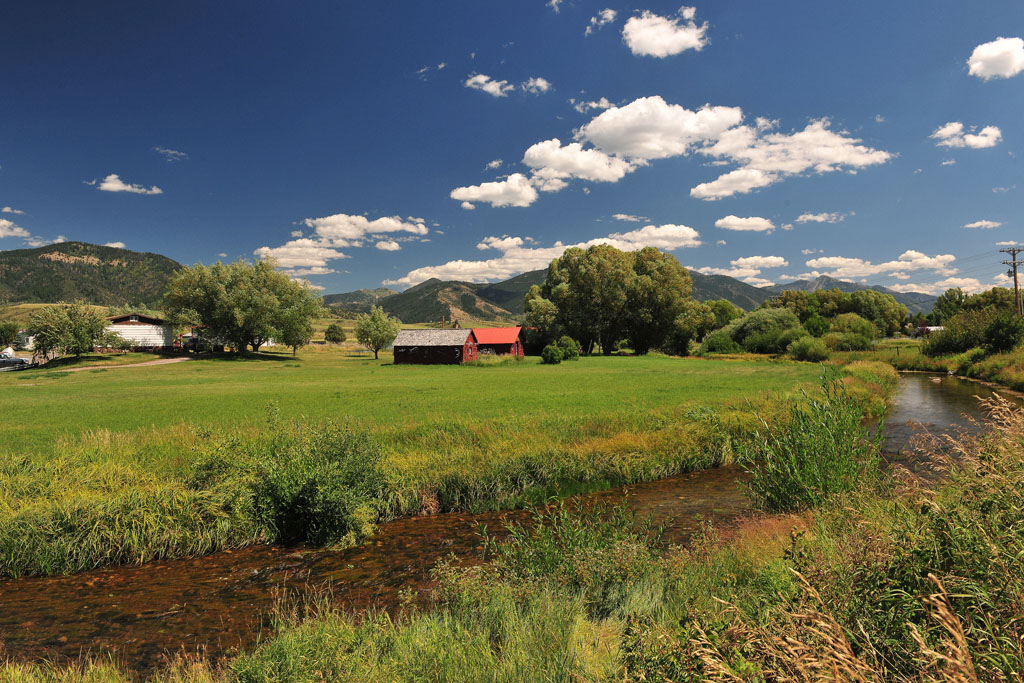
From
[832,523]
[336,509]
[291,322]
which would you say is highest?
[291,322]

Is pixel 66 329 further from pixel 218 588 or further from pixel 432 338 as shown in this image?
pixel 218 588

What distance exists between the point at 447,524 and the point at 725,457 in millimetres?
10683

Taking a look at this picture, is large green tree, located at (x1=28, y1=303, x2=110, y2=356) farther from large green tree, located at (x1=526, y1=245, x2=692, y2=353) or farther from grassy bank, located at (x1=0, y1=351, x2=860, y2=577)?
large green tree, located at (x1=526, y1=245, x2=692, y2=353)

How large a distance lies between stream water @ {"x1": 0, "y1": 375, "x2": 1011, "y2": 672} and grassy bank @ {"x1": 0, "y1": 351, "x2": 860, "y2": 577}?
0.61m

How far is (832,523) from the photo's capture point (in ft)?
24.5

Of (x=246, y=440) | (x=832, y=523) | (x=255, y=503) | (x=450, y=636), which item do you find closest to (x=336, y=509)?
(x=255, y=503)

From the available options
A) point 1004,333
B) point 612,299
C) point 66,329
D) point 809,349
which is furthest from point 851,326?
point 66,329

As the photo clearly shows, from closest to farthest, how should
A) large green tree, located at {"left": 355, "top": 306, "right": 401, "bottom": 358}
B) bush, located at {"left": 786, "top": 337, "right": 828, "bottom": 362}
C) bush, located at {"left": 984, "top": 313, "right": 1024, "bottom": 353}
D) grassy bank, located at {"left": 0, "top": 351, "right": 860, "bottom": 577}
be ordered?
grassy bank, located at {"left": 0, "top": 351, "right": 860, "bottom": 577} < bush, located at {"left": 984, "top": 313, "right": 1024, "bottom": 353} < bush, located at {"left": 786, "top": 337, "right": 828, "bottom": 362} < large green tree, located at {"left": 355, "top": 306, "right": 401, "bottom": 358}

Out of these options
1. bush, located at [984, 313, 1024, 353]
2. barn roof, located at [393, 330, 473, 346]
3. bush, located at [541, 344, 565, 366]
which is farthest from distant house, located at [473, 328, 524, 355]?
bush, located at [984, 313, 1024, 353]

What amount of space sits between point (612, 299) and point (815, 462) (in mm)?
68548

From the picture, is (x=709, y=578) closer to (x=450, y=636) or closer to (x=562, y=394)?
(x=450, y=636)

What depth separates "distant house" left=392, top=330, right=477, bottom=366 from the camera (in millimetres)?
65625

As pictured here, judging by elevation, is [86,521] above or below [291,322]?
below

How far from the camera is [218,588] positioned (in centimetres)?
912
